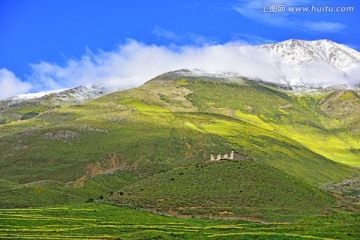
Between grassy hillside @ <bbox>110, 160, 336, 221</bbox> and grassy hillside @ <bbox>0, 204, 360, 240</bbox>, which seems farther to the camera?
grassy hillside @ <bbox>110, 160, 336, 221</bbox>

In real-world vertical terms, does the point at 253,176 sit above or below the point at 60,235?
above

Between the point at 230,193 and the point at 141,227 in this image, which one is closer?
the point at 141,227

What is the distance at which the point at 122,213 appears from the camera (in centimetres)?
9788

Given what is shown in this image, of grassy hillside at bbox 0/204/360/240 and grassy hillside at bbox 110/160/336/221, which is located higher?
grassy hillside at bbox 110/160/336/221

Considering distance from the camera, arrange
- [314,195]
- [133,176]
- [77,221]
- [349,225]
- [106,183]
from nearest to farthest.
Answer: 1. [349,225]
2. [77,221]
3. [314,195]
4. [106,183]
5. [133,176]

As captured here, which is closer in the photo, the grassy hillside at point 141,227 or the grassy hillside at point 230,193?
the grassy hillside at point 141,227

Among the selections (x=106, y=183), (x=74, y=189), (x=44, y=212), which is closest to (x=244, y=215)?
(x=44, y=212)

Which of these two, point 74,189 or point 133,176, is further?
point 133,176

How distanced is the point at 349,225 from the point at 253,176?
42.7 meters

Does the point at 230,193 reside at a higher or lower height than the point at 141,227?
higher

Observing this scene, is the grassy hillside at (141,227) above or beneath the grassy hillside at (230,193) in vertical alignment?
beneath

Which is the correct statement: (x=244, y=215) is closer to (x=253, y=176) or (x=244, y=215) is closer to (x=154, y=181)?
(x=253, y=176)

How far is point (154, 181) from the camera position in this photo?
125m

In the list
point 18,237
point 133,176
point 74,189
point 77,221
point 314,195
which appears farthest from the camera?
point 133,176
